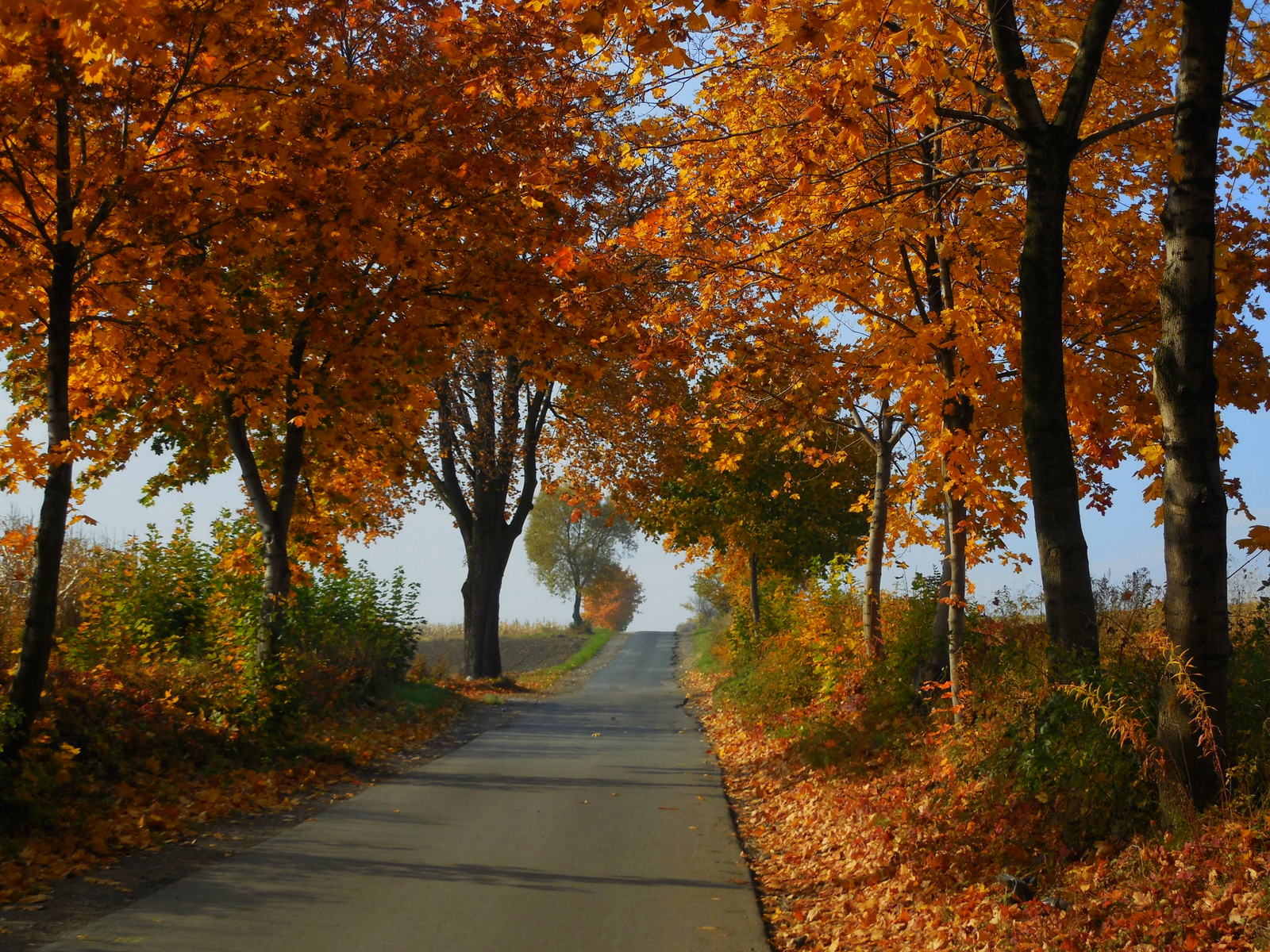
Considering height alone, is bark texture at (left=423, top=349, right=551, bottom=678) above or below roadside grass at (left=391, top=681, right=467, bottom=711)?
above

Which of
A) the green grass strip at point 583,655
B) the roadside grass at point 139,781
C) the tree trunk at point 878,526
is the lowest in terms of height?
the green grass strip at point 583,655

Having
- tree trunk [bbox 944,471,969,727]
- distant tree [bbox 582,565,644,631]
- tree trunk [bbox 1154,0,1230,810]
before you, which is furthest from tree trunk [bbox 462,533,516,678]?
distant tree [bbox 582,565,644,631]

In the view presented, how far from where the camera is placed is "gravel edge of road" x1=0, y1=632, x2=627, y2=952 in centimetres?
599

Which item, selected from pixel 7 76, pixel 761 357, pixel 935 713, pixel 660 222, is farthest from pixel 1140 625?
pixel 7 76

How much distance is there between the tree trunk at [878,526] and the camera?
14.6 m

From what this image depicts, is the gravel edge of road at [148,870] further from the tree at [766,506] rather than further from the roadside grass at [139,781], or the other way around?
the tree at [766,506]

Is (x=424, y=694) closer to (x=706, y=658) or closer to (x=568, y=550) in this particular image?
(x=706, y=658)

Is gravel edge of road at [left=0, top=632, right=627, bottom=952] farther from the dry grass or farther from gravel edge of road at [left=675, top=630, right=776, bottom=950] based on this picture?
the dry grass

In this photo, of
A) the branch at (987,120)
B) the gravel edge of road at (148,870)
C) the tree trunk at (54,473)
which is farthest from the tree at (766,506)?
the branch at (987,120)

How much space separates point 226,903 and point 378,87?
8635mm

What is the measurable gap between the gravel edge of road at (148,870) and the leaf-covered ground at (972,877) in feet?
13.0

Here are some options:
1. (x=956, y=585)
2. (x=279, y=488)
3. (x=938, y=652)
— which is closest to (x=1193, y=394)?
(x=956, y=585)

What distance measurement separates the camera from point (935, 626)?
39.0 feet

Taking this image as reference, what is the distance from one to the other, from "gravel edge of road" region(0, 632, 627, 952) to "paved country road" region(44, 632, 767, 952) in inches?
6.5
